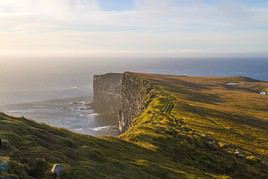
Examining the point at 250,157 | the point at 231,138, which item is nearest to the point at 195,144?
the point at 250,157

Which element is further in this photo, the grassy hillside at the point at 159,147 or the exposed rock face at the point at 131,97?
the exposed rock face at the point at 131,97

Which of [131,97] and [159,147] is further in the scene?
[131,97]

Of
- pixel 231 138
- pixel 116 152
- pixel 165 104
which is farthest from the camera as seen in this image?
pixel 165 104

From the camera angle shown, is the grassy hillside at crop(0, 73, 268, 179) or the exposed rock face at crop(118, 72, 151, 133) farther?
the exposed rock face at crop(118, 72, 151, 133)

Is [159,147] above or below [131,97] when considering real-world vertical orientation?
above

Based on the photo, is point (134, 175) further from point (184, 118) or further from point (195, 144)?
point (184, 118)
